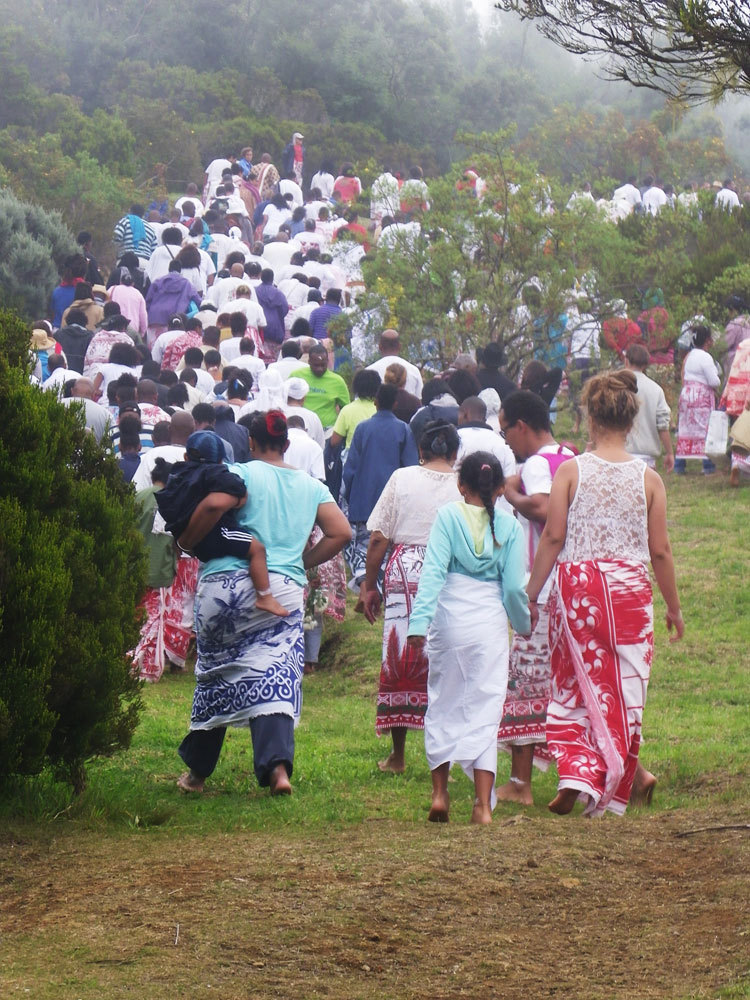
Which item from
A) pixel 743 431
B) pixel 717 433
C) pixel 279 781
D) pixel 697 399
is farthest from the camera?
pixel 697 399

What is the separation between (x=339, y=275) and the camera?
71.4 ft

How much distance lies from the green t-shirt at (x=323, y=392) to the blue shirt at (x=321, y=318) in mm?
4206

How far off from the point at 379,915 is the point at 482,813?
1511 mm

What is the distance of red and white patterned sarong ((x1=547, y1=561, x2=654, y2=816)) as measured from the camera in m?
6.13

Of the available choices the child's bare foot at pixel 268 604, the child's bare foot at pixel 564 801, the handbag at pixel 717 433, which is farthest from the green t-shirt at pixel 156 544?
the handbag at pixel 717 433

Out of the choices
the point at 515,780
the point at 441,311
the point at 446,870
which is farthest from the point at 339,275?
the point at 446,870

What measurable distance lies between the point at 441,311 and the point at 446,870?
436 inches

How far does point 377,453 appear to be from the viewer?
1071cm

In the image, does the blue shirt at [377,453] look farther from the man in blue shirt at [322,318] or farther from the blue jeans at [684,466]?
the man in blue shirt at [322,318]

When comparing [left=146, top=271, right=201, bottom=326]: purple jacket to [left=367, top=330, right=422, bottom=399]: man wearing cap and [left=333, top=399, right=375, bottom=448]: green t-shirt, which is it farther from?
[left=333, top=399, right=375, bottom=448]: green t-shirt

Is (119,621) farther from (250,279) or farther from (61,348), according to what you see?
(250,279)

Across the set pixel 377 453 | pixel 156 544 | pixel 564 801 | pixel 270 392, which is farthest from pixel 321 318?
pixel 564 801

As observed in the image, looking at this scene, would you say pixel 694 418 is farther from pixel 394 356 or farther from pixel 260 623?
pixel 260 623

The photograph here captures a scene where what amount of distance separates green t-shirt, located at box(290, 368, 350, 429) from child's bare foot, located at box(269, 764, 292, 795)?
23.4 ft
